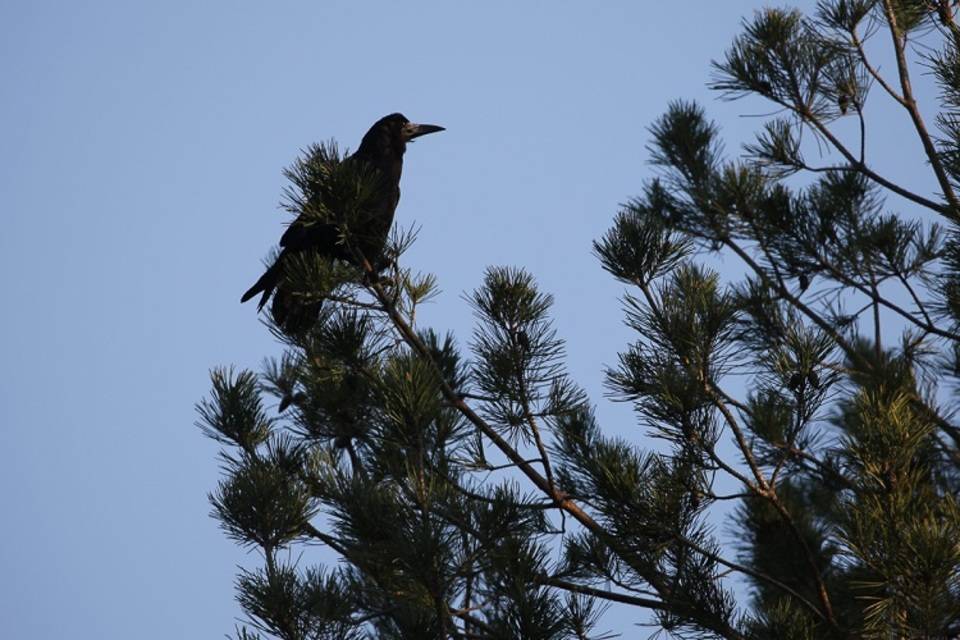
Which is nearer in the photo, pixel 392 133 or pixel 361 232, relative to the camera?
pixel 361 232

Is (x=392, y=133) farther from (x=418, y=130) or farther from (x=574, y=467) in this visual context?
(x=574, y=467)

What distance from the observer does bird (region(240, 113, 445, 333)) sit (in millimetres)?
3104

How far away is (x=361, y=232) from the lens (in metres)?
3.05

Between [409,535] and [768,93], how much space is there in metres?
2.87

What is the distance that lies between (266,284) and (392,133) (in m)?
1.62

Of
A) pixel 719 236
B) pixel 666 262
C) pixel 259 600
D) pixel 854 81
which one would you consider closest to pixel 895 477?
pixel 666 262

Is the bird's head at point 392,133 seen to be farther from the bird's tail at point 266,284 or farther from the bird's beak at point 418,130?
the bird's tail at point 266,284

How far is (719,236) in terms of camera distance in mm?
4586

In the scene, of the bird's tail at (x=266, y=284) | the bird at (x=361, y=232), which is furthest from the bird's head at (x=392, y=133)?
the bird's tail at (x=266, y=284)

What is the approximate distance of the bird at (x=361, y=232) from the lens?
310 cm

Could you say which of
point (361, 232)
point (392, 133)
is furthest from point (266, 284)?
point (392, 133)

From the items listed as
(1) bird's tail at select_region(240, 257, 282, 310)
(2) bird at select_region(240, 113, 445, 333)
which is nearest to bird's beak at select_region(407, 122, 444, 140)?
(2) bird at select_region(240, 113, 445, 333)

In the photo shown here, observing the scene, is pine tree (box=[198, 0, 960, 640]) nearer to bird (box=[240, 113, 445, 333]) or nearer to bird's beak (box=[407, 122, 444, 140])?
bird (box=[240, 113, 445, 333])

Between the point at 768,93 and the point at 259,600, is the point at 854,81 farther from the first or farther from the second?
the point at 259,600
